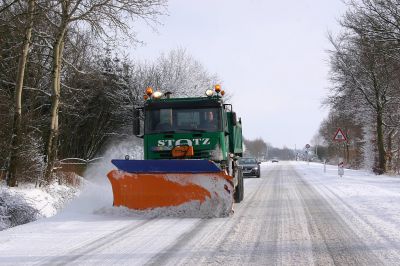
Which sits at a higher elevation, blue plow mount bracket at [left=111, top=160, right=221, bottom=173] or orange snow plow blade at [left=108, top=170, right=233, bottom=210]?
A: blue plow mount bracket at [left=111, top=160, right=221, bottom=173]

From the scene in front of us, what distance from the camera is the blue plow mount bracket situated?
31.2 ft

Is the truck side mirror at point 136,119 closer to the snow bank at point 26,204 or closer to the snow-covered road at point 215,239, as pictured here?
the snow-covered road at point 215,239

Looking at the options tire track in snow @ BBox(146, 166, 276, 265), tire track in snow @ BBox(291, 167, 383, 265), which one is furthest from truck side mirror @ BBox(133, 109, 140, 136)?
tire track in snow @ BBox(291, 167, 383, 265)

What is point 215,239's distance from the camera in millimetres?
7031

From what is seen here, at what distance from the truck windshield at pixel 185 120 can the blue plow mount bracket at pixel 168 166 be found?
3.79 feet

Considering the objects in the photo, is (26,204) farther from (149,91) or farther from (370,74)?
(370,74)

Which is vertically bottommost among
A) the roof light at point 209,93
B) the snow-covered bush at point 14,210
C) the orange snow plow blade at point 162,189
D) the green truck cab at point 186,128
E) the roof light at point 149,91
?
the snow-covered bush at point 14,210

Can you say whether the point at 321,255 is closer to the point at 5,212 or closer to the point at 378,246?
the point at 378,246

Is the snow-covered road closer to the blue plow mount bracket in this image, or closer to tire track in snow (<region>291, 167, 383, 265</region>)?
tire track in snow (<region>291, 167, 383, 265</region>)

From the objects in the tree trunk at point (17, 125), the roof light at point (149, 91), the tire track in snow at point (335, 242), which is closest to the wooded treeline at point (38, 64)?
the tree trunk at point (17, 125)

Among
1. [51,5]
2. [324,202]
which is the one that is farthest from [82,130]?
[324,202]

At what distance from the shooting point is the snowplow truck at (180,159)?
31.5 feet

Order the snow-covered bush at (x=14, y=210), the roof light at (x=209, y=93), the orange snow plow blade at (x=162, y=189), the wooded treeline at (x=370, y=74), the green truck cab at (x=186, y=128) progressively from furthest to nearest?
the wooded treeline at (x=370, y=74) → the snow-covered bush at (x=14, y=210) → the roof light at (x=209, y=93) → the green truck cab at (x=186, y=128) → the orange snow plow blade at (x=162, y=189)

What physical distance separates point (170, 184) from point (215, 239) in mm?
2882
